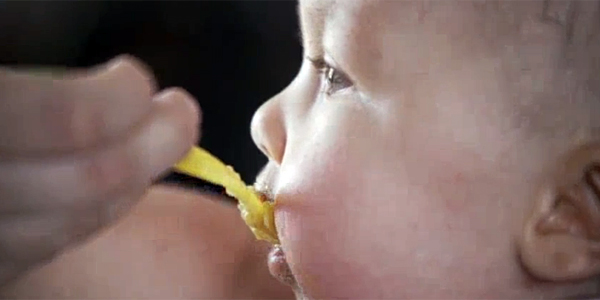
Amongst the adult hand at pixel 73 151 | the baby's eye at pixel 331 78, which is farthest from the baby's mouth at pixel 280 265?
the adult hand at pixel 73 151

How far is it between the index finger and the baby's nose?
0.24m

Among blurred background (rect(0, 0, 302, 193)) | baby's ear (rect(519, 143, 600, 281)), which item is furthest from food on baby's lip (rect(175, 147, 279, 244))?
blurred background (rect(0, 0, 302, 193))

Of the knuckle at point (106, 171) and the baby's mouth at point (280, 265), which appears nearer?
the knuckle at point (106, 171)

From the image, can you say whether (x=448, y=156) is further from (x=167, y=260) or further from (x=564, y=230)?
(x=167, y=260)

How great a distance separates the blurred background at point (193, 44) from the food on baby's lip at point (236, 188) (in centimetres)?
35

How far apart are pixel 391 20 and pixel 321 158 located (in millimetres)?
102

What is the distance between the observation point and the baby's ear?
0.52 metres

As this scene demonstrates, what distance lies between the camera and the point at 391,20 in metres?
0.54

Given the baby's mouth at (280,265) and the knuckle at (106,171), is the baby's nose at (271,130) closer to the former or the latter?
the baby's mouth at (280,265)

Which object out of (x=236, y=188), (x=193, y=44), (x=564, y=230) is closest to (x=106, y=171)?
(x=236, y=188)

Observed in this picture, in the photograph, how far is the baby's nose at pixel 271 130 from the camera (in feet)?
1.96

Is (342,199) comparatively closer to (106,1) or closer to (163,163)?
(163,163)

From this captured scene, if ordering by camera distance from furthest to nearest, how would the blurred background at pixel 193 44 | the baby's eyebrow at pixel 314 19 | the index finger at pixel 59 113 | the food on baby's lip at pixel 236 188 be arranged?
the blurred background at pixel 193 44, the baby's eyebrow at pixel 314 19, the food on baby's lip at pixel 236 188, the index finger at pixel 59 113

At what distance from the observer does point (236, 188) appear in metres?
0.53
